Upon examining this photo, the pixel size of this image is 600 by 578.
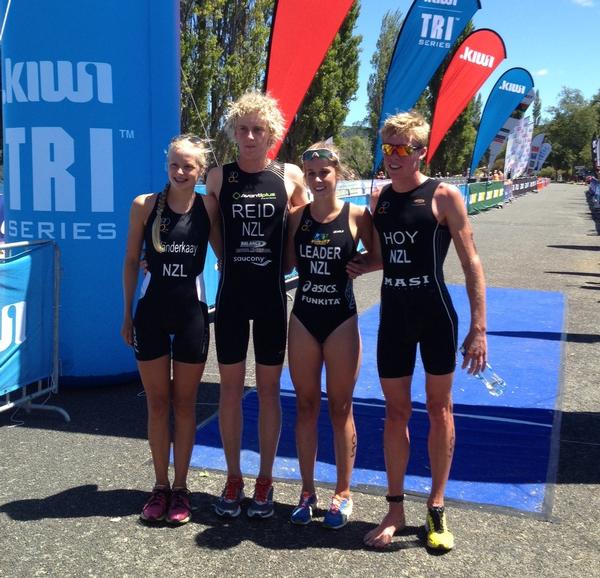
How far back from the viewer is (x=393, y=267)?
3.18 metres

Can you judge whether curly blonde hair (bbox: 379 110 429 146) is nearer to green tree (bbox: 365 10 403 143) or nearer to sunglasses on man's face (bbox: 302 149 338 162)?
sunglasses on man's face (bbox: 302 149 338 162)

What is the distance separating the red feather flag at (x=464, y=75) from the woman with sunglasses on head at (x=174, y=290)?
1217 cm

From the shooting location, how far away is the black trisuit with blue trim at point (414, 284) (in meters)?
3.09

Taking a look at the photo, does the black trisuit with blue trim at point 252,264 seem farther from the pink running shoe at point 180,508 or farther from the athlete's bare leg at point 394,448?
the pink running shoe at point 180,508

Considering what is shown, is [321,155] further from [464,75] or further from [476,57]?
A: [476,57]

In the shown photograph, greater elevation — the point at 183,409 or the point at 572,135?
the point at 572,135

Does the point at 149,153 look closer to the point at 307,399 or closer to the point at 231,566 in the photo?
the point at 307,399

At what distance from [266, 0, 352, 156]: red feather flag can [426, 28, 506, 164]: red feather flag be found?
7654 millimetres

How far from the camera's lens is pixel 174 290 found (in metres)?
3.40

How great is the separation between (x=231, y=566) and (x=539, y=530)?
1600mm

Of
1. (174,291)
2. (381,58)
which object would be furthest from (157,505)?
(381,58)

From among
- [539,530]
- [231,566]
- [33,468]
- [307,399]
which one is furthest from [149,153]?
[539,530]

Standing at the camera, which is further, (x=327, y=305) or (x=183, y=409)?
(x=183, y=409)

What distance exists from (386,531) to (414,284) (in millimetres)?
1225
